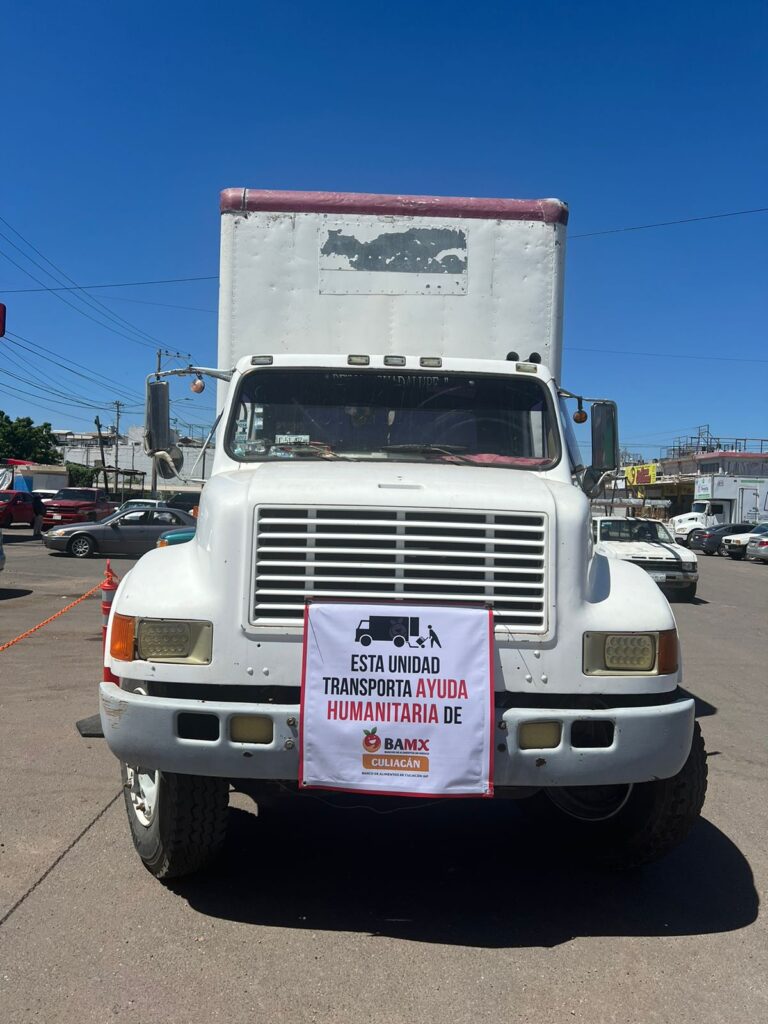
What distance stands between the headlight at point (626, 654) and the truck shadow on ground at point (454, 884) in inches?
42.3

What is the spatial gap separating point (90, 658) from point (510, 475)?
20.8ft

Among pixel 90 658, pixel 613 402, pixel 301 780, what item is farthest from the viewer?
pixel 90 658

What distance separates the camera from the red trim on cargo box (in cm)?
568

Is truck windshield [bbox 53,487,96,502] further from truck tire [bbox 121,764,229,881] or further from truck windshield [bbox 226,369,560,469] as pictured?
truck tire [bbox 121,764,229,881]

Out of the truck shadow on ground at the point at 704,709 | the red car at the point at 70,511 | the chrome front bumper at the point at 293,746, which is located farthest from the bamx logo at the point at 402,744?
the red car at the point at 70,511

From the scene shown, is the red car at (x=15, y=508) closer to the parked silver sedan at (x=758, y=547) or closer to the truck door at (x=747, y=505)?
the parked silver sedan at (x=758, y=547)

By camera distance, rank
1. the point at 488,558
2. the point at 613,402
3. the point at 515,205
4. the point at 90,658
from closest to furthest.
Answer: the point at 488,558, the point at 613,402, the point at 515,205, the point at 90,658

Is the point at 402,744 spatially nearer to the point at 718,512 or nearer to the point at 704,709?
the point at 704,709

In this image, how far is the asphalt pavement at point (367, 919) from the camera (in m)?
3.04

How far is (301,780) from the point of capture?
3.35 meters

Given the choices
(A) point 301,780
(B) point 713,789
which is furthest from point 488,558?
(B) point 713,789

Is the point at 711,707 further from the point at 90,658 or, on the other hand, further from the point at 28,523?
the point at 28,523

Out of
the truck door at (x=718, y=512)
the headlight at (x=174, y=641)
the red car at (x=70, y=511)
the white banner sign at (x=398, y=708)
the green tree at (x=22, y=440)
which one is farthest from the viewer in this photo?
the green tree at (x=22, y=440)

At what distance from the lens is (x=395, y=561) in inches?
140
